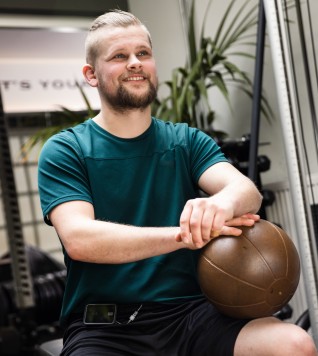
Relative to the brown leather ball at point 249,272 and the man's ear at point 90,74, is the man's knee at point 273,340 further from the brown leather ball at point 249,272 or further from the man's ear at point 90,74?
the man's ear at point 90,74

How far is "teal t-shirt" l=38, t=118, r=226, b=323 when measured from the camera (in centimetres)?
156

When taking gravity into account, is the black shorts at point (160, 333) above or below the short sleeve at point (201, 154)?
below

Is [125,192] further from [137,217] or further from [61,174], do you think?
[61,174]

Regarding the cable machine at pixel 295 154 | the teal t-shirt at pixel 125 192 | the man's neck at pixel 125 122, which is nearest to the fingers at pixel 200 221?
the teal t-shirt at pixel 125 192

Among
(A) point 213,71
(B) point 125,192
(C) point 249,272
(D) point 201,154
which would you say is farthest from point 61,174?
(A) point 213,71

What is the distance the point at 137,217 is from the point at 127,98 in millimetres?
348

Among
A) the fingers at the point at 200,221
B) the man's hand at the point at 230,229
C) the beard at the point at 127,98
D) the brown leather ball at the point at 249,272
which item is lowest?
the brown leather ball at the point at 249,272

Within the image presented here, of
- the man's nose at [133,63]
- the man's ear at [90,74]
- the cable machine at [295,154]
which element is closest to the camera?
the man's nose at [133,63]

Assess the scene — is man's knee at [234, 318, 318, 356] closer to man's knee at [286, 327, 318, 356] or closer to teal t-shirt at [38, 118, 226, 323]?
man's knee at [286, 327, 318, 356]

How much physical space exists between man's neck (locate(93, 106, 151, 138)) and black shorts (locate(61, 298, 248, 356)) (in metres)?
0.50

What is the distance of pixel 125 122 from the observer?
1.70 metres

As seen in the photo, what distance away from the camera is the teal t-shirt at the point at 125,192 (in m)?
1.56

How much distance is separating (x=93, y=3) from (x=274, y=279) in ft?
10.9

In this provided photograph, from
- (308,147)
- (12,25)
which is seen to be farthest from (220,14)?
(12,25)
